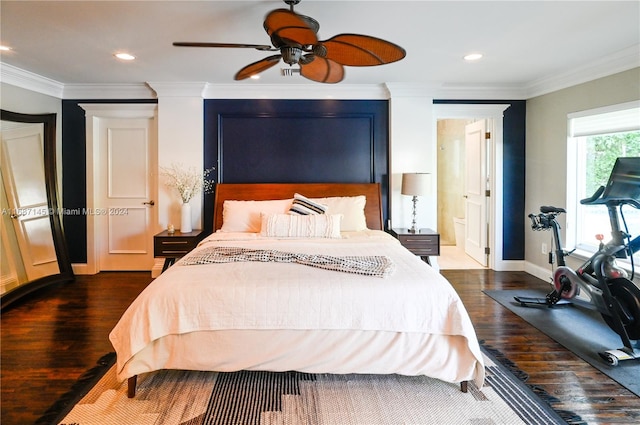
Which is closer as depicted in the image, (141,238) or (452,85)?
(452,85)

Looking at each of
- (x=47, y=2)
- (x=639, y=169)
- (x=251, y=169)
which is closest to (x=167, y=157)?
(x=251, y=169)

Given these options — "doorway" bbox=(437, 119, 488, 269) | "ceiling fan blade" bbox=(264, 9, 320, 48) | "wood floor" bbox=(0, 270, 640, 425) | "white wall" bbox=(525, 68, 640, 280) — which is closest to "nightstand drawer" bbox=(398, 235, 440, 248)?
"wood floor" bbox=(0, 270, 640, 425)

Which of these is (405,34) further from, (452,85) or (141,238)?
(141,238)

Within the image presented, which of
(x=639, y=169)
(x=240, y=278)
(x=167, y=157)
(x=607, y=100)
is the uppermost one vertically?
(x=607, y=100)

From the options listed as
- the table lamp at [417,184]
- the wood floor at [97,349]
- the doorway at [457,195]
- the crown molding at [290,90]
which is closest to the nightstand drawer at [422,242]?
the table lamp at [417,184]

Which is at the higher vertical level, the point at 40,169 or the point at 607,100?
the point at 607,100

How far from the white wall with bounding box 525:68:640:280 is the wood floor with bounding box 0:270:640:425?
24.9 inches

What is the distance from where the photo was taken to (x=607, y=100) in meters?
3.69

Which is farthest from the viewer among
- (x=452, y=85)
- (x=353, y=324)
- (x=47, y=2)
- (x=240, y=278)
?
(x=452, y=85)

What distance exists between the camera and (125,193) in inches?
196

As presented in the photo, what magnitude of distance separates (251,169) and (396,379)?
10.4 ft

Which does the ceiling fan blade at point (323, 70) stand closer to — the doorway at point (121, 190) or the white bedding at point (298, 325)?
the white bedding at point (298, 325)

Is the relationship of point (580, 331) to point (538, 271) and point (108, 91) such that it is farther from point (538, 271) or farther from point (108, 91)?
point (108, 91)

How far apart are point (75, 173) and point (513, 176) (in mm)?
5687
